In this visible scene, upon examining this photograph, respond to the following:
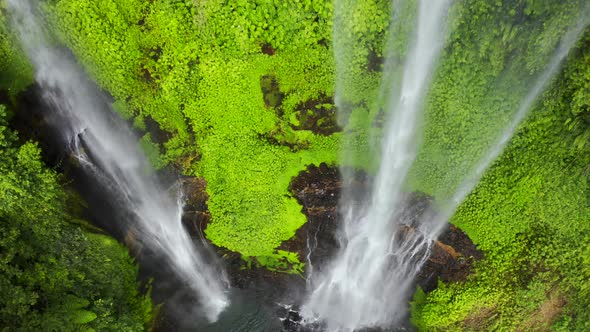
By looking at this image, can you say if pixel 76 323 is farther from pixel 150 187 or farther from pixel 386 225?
pixel 386 225

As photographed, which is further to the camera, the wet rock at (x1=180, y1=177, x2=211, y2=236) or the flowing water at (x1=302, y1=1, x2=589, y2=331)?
the wet rock at (x1=180, y1=177, x2=211, y2=236)

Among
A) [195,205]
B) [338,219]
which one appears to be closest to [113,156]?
[195,205]

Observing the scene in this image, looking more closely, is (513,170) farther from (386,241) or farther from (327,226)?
(327,226)

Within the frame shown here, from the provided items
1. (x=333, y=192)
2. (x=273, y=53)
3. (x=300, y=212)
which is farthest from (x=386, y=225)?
(x=273, y=53)

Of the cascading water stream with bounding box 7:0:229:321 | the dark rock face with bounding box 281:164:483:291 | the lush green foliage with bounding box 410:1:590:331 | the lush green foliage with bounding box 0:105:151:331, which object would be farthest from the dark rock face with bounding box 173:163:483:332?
the lush green foliage with bounding box 0:105:151:331

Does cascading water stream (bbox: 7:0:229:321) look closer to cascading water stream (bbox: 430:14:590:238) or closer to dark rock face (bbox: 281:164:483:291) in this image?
dark rock face (bbox: 281:164:483:291)

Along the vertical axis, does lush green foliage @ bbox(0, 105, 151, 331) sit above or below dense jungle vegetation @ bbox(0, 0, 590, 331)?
below

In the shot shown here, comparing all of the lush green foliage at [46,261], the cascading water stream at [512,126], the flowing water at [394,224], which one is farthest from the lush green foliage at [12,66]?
the cascading water stream at [512,126]
